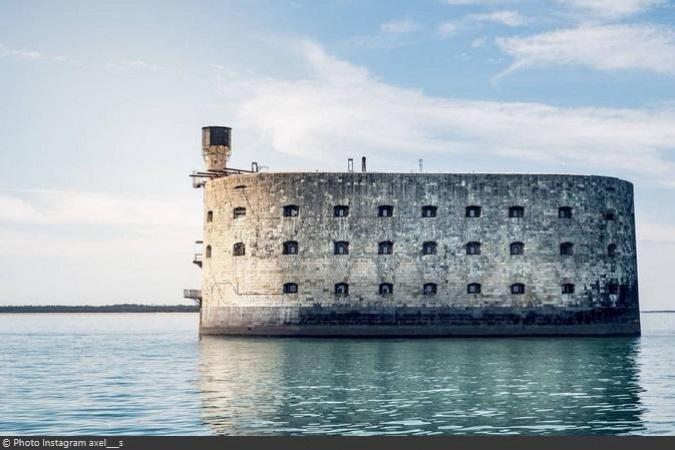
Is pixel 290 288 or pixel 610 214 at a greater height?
pixel 610 214

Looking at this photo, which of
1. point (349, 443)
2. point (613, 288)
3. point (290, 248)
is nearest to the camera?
point (349, 443)

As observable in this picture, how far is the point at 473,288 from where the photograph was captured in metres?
39.9

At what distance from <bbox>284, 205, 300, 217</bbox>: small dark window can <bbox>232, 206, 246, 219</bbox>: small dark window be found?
193cm

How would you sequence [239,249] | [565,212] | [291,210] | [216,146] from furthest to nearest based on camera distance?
[216,146] < [239,249] < [565,212] < [291,210]

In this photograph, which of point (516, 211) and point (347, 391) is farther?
point (516, 211)

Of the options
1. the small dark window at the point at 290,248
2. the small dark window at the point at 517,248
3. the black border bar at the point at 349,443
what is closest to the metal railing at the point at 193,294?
the small dark window at the point at 290,248

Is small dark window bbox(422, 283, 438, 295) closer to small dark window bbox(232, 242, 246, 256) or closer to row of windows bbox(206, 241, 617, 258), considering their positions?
row of windows bbox(206, 241, 617, 258)

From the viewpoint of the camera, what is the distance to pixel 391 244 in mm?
39844

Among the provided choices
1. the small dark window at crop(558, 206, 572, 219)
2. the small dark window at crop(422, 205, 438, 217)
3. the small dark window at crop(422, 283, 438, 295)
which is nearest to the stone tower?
the small dark window at crop(422, 205, 438, 217)

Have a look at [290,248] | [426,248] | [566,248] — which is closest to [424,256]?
[426,248]

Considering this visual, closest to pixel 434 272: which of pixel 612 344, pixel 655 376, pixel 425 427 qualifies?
pixel 612 344

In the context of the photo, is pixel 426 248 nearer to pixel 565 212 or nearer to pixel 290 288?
pixel 290 288

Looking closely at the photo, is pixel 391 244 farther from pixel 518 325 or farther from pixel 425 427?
pixel 425 427

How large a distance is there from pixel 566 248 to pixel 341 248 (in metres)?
9.37
